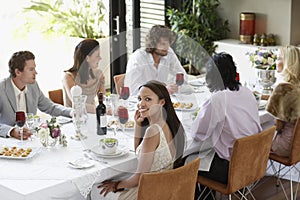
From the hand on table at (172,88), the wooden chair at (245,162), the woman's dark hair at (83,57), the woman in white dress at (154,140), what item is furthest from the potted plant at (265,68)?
the woman in white dress at (154,140)

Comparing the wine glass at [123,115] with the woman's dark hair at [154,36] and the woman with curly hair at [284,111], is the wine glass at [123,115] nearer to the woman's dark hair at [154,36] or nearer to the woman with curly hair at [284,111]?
the woman with curly hair at [284,111]

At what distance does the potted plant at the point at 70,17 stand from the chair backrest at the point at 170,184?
4606mm

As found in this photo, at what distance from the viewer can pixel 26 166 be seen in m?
3.32

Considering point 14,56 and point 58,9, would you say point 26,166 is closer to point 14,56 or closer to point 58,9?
point 14,56

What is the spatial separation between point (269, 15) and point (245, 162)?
3474mm

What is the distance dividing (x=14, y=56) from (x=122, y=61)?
2891 mm

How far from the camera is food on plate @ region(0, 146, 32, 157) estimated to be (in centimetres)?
342

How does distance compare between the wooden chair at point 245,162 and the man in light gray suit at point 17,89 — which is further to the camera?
the man in light gray suit at point 17,89

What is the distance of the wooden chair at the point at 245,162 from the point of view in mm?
3648

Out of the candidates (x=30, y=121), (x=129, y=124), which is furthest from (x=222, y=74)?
(x=30, y=121)

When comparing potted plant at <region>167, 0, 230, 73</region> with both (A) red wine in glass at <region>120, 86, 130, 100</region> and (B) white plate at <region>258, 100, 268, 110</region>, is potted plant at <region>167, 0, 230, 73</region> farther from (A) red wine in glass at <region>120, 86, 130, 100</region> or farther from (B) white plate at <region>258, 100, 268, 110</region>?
(A) red wine in glass at <region>120, 86, 130, 100</region>

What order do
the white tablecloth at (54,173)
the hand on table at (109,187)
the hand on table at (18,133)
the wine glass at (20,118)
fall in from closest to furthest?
the white tablecloth at (54,173) → the hand on table at (109,187) → the wine glass at (20,118) → the hand on table at (18,133)

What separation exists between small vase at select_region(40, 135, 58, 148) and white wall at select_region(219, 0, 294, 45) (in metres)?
3.85

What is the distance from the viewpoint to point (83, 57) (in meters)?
4.57
